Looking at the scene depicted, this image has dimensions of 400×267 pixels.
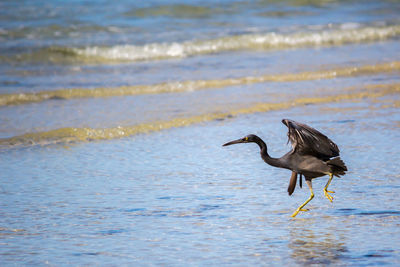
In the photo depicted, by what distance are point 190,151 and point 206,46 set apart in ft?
35.9

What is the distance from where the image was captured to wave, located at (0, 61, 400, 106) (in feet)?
40.4

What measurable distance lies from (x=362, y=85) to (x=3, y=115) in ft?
19.4

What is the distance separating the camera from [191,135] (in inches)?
363

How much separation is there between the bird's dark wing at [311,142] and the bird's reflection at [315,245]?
Result: 2.69 feet

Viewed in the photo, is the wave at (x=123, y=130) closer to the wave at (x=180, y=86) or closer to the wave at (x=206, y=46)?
the wave at (x=180, y=86)

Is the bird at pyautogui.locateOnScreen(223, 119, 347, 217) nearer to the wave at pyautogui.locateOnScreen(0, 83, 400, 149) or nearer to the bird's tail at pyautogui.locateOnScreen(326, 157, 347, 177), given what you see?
the bird's tail at pyautogui.locateOnScreen(326, 157, 347, 177)

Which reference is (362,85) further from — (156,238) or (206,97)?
(156,238)

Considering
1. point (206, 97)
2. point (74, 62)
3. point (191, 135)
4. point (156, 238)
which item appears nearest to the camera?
point (156, 238)

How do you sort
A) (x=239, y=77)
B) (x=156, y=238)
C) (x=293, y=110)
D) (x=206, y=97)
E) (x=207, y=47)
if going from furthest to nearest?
1. (x=207, y=47)
2. (x=239, y=77)
3. (x=206, y=97)
4. (x=293, y=110)
5. (x=156, y=238)

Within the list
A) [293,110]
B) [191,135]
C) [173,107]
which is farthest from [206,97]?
[191,135]

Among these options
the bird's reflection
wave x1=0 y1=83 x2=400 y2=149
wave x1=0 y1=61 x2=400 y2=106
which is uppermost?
wave x1=0 y1=61 x2=400 y2=106

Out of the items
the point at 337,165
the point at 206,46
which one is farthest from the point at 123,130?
the point at 206,46

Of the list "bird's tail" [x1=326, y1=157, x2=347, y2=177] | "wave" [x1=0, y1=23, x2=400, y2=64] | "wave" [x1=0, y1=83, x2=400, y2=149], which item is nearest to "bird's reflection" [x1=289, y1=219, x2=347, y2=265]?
"bird's tail" [x1=326, y1=157, x2=347, y2=177]

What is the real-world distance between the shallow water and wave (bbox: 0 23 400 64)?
0.07m
